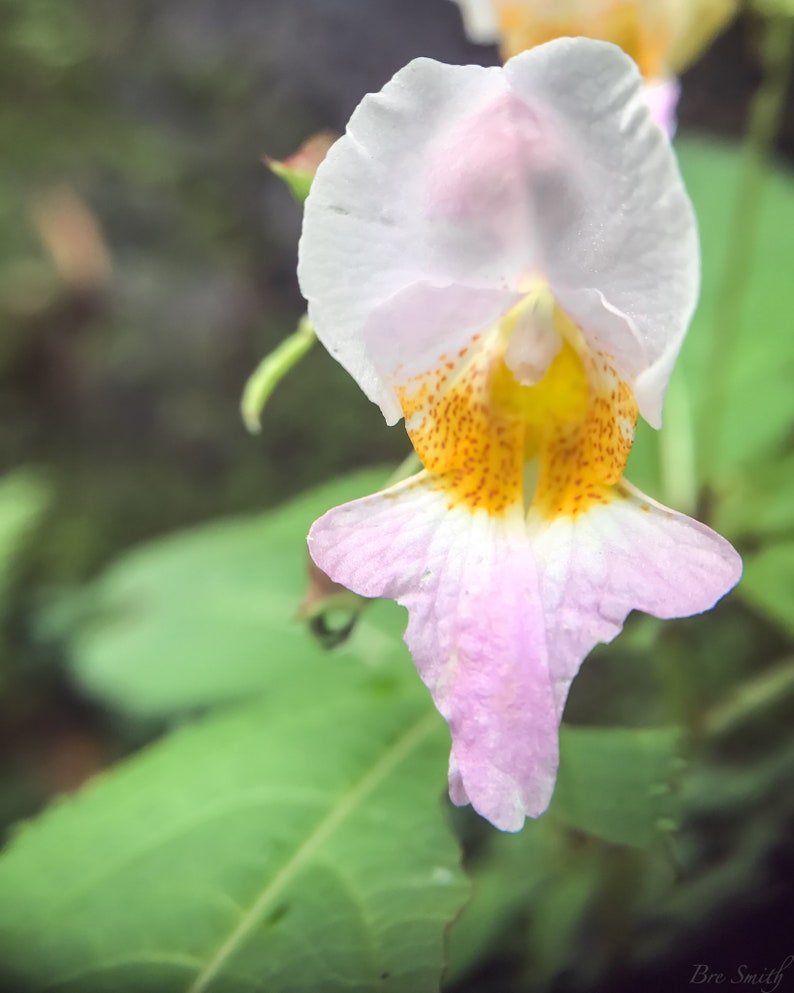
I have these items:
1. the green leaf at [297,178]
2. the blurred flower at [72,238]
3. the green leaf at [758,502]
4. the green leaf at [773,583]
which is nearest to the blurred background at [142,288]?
the blurred flower at [72,238]

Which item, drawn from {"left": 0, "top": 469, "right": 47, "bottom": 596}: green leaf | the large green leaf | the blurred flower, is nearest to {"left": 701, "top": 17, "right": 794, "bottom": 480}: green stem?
the large green leaf

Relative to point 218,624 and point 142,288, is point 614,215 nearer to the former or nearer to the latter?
point 218,624

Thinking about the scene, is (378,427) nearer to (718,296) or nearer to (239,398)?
(239,398)

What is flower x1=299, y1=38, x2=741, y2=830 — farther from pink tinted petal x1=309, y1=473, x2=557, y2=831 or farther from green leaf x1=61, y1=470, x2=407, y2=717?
green leaf x1=61, y1=470, x2=407, y2=717

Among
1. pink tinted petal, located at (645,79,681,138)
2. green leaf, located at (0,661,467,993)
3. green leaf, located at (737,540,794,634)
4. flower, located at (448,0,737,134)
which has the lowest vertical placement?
green leaf, located at (0,661,467,993)

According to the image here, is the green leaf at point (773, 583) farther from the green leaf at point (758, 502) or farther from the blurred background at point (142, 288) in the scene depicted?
the blurred background at point (142, 288)

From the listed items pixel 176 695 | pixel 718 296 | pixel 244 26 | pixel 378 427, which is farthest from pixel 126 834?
pixel 244 26
